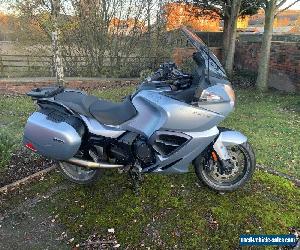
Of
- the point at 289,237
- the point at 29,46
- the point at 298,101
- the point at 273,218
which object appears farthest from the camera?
the point at 29,46

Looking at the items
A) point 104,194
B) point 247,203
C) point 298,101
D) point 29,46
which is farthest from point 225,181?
point 29,46

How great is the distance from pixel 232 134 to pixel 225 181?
22.2 inches

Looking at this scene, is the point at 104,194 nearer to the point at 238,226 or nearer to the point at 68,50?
the point at 238,226

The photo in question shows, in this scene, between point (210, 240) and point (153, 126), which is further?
point (153, 126)

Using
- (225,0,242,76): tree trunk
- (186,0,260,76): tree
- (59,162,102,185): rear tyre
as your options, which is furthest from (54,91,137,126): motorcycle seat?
(225,0,242,76): tree trunk

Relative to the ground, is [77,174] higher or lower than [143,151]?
lower

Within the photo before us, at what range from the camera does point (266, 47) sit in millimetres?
11375

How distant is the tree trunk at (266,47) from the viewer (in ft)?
36.7

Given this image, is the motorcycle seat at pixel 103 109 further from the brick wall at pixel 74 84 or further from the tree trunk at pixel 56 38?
the brick wall at pixel 74 84

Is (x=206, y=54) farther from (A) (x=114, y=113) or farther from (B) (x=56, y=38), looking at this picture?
(B) (x=56, y=38)

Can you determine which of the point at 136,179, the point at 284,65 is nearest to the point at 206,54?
the point at 136,179

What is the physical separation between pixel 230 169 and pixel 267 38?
8.64 metres

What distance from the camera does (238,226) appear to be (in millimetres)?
3516

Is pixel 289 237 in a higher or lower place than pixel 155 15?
lower
